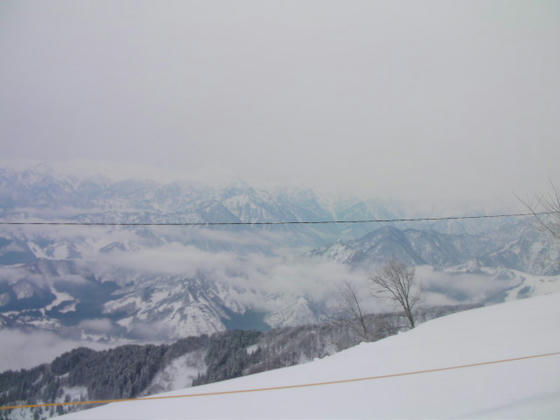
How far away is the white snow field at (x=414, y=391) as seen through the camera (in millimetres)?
4543

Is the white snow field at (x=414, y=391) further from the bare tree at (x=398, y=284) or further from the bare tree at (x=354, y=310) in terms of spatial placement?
the bare tree at (x=354, y=310)

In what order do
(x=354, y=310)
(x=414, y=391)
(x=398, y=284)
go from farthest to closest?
1. (x=354, y=310)
2. (x=398, y=284)
3. (x=414, y=391)

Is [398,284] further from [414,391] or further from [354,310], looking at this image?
[414,391]

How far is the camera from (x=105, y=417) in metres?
5.97

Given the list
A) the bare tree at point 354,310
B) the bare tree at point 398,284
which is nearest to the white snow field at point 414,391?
the bare tree at point 398,284

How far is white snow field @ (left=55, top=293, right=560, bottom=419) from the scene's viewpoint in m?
4.54

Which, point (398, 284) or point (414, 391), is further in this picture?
point (398, 284)

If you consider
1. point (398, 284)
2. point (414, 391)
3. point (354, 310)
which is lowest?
point (414, 391)

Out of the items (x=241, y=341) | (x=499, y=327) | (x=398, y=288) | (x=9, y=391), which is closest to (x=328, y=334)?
(x=241, y=341)

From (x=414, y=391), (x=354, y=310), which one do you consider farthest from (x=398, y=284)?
(x=414, y=391)

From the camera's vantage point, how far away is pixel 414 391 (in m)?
5.18

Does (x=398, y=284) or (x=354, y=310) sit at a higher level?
(x=398, y=284)

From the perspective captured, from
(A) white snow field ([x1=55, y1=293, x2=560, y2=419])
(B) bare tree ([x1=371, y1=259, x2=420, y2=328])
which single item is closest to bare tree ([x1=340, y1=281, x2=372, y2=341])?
(B) bare tree ([x1=371, y1=259, x2=420, y2=328])

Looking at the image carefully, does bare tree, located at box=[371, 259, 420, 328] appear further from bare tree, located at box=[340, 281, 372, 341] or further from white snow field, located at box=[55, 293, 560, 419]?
white snow field, located at box=[55, 293, 560, 419]
